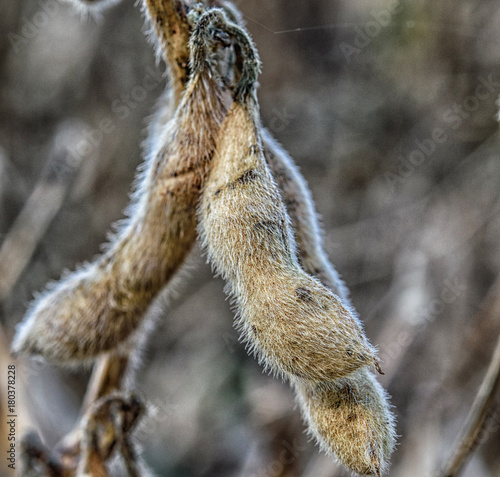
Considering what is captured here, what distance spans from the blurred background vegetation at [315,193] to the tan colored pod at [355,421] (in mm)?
1211

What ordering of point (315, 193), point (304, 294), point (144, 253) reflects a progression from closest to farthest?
point (304, 294) → point (144, 253) → point (315, 193)

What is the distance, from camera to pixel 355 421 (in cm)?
71

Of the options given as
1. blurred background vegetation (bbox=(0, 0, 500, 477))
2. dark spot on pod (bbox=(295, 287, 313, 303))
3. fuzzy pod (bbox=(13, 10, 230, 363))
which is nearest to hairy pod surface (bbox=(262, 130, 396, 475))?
dark spot on pod (bbox=(295, 287, 313, 303))

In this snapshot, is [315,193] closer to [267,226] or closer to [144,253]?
[144,253]

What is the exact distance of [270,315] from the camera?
700 mm

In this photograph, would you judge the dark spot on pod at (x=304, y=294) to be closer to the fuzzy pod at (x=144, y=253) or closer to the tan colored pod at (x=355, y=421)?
the tan colored pod at (x=355, y=421)

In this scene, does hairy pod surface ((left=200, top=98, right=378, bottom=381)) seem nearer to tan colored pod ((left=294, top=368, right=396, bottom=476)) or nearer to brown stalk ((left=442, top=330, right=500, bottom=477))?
tan colored pod ((left=294, top=368, right=396, bottom=476))

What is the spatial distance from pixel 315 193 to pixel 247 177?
1783mm

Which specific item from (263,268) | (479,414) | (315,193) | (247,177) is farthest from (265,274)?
(315,193)

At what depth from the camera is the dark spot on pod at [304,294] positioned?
0.69m

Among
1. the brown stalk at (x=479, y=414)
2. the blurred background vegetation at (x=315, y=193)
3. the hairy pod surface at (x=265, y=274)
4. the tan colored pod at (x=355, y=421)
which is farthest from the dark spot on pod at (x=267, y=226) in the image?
the blurred background vegetation at (x=315, y=193)

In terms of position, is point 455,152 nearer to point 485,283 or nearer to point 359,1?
point 485,283

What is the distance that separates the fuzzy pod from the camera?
0.85 m

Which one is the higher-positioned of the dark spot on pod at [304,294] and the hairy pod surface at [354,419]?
the dark spot on pod at [304,294]
